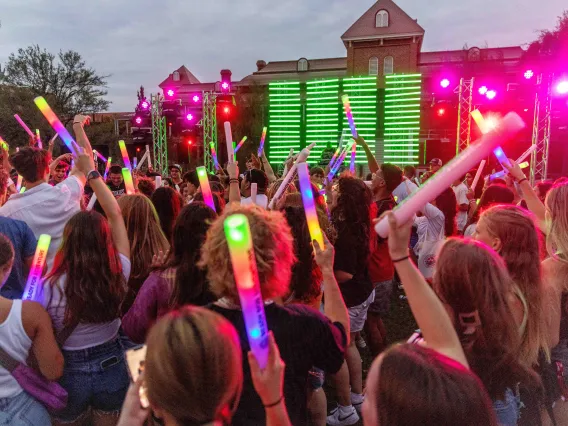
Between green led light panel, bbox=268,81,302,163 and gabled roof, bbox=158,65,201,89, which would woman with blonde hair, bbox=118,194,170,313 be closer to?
green led light panel, bbox=268,81,302,163

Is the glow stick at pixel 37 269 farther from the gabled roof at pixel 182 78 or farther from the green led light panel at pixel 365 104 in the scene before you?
the gabled roof at pixel 182 78

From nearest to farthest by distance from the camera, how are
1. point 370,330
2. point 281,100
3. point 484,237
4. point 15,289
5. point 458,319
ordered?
point 458,319, point 484,237, point 15,289, point 370,330, point 281,100

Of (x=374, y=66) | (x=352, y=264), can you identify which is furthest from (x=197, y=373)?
(x=374, y=66)

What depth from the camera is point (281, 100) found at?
17.1 metres

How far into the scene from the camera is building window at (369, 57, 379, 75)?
3275 centimetres

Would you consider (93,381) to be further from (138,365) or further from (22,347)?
(138,365)

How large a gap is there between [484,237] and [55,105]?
31.2m

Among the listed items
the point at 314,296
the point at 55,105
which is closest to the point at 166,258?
the point at 314,296

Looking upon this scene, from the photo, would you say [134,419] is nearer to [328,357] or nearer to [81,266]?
[328,357]

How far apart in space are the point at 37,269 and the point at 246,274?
1.42 meters

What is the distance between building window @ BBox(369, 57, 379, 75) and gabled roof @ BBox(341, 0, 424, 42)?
165cm

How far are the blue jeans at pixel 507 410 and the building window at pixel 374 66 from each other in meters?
33.1

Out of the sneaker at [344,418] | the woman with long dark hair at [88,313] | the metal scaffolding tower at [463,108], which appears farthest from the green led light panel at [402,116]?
the woman with long dark hair at [88,313]

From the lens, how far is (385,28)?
108 feet
